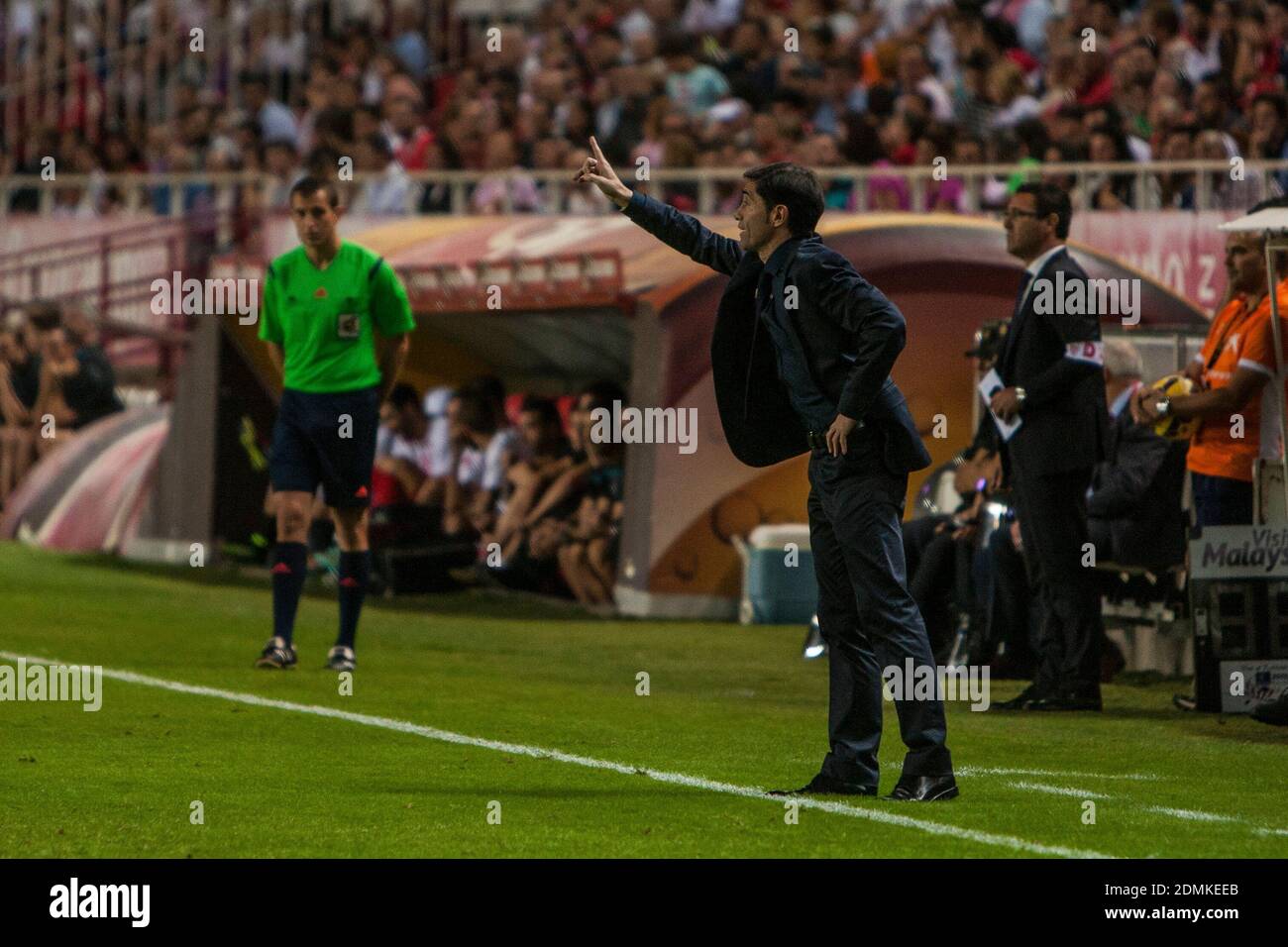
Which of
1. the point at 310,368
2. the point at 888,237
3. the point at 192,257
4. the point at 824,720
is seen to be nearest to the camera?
the point at 824,720

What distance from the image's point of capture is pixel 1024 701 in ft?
35.7

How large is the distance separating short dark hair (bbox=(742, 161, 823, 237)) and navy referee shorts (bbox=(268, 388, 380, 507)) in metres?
4.29

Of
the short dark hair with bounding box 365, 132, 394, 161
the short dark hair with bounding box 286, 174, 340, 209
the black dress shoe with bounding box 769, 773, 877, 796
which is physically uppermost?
the short dark hair with bounding box 365, 132, 394, 161

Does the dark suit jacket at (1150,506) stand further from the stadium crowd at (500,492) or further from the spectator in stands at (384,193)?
the spectator in stands at (384,193)

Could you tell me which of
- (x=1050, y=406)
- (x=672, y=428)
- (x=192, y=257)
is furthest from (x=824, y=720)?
(x=192, y=257)

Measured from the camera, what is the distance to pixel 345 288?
1176cm

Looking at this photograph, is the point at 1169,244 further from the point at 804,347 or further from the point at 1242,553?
the point at 804,347

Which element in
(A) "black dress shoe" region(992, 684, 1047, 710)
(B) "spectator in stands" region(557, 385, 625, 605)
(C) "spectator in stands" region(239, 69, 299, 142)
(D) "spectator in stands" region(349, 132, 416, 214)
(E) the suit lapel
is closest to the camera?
(E) the suit lapel

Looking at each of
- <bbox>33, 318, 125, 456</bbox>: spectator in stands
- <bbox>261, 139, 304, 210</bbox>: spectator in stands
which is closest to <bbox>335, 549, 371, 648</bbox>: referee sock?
<bbox>33, 318, 125, 456</bbox>: spectator in stands

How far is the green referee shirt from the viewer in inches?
461

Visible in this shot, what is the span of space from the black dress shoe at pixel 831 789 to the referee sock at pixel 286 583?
14.5 ft

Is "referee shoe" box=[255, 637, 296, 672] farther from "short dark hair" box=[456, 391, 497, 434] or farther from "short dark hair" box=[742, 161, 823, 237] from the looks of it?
"short dark hair" box=[456, 391, 497, 434]
